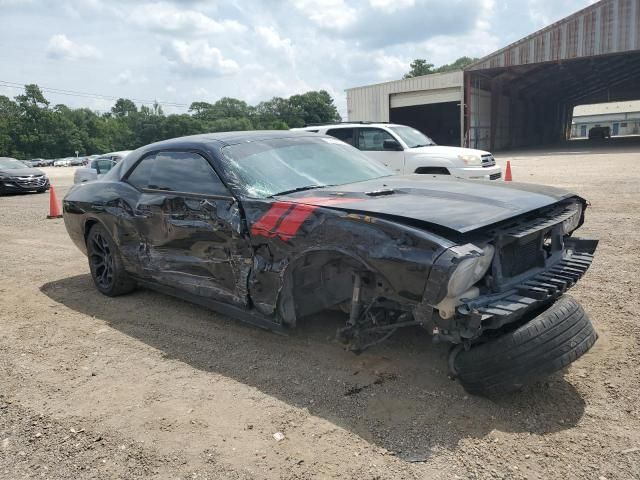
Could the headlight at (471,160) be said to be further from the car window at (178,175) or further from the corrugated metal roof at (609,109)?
the corrugated metal roof at (609,109)

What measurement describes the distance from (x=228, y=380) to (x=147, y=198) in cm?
196

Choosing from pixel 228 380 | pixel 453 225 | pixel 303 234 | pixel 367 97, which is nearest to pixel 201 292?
pixel 228 380

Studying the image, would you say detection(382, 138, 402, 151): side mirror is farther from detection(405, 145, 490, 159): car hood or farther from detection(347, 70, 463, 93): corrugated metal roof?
detection(347, 70, 463, 93): corrugated metal roof

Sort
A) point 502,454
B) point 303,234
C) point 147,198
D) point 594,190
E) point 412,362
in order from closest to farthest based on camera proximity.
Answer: point 502,454 < point 303,234 < point 412,362 < point 147,198 < point 594,190

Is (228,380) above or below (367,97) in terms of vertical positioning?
below

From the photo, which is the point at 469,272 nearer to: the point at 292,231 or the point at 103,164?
the point at 292,231

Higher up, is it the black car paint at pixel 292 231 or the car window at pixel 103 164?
Answer: the car window at pixel 103 164

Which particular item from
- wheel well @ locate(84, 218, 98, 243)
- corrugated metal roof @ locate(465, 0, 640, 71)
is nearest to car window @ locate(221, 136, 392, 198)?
wheel well @ locate(84, 218, 98, 243)

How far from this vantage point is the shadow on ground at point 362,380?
2816 mm

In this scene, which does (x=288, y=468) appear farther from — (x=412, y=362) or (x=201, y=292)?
(x=201, y=292)

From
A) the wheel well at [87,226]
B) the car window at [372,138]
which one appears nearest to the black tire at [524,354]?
the wheel well at [87,226]

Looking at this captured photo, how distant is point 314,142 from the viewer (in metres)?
4.67

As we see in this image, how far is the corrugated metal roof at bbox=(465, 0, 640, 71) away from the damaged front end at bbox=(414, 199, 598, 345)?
2783cm

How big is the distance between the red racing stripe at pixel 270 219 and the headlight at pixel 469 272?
127cm
